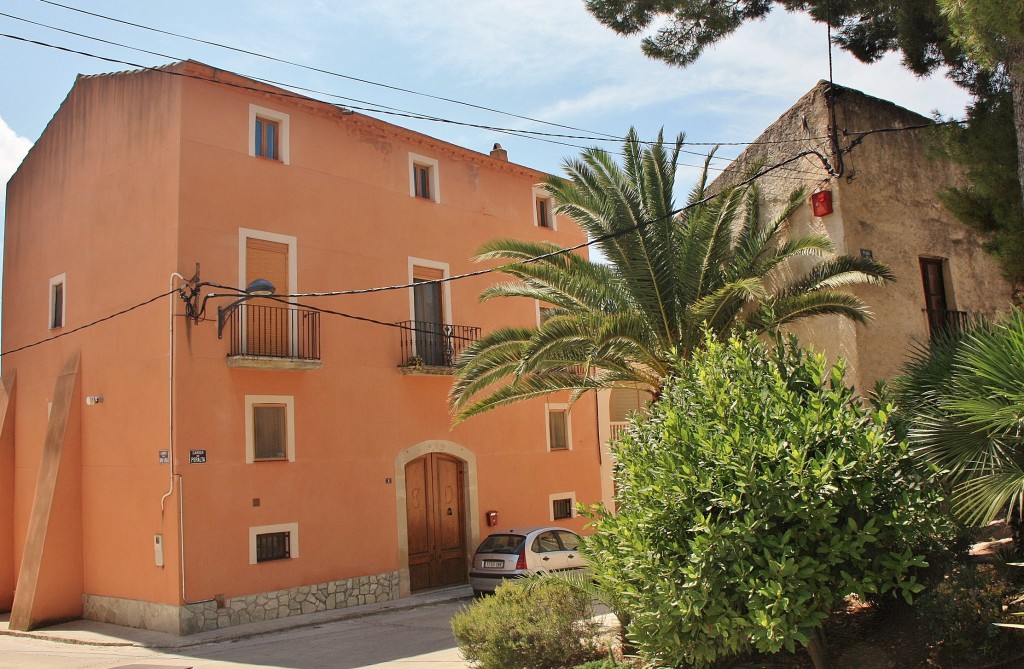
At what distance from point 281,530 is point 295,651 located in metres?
3.41

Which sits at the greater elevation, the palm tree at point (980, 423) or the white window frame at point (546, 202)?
the white window frame at point (546, 202)

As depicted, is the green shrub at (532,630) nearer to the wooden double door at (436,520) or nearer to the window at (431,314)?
the wooden double door at (436,520)

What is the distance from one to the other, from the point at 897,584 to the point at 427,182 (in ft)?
48.4

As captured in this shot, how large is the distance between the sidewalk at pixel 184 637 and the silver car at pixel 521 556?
3.17 ft

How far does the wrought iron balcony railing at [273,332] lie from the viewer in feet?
50.8

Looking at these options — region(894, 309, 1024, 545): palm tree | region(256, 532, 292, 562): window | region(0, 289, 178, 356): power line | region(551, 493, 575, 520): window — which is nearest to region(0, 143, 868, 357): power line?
region(0, 289, 178, 356): power line

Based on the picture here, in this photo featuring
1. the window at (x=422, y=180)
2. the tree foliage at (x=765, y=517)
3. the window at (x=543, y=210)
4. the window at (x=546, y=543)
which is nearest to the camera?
the tree foliage at (x=765, y=517)

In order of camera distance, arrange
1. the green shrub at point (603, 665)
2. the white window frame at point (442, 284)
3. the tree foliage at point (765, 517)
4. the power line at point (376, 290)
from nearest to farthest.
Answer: the tree foliage at point (765, 517)
the green shrub at point (603, 665)
the power line at point (376, 290)
the white window frame at point (442, 284)

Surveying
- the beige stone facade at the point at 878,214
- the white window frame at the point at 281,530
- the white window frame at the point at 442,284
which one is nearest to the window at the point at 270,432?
the white window frame at the point at 281,530

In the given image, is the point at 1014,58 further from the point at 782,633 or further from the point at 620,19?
the point at 782,633

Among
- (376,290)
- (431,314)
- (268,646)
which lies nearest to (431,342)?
(431,314)

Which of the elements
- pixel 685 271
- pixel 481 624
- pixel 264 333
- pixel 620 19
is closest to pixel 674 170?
pixel 685 271

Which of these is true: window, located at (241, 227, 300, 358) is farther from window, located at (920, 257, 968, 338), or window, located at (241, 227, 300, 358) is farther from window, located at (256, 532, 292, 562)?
window, located at (920, 257, 968, 338)

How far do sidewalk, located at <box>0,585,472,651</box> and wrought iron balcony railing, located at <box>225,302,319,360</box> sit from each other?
184 inches
